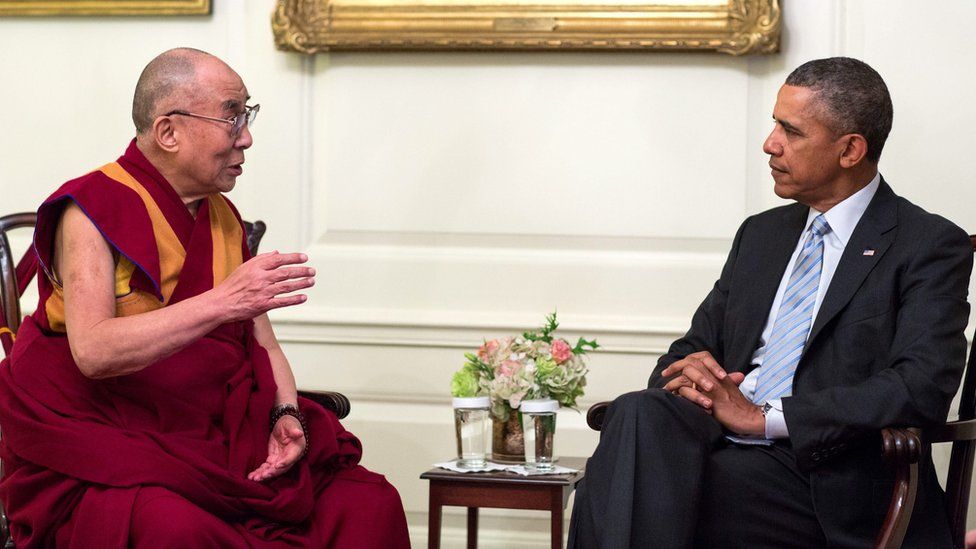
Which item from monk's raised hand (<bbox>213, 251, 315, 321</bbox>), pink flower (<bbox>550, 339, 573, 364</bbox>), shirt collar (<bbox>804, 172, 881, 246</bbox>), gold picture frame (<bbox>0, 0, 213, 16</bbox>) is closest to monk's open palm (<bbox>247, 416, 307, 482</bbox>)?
monk's raised hand (<bbox>213, 251, 315, 321</bbox>)

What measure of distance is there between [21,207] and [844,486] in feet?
9.47

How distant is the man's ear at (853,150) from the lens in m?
2.75

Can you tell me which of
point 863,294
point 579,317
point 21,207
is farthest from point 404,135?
point 863,294

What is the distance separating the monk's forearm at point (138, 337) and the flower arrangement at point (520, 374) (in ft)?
2.81

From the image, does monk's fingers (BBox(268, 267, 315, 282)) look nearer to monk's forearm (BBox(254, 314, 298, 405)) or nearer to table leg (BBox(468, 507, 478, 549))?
monk's forearm (BBox(254, 314, 298, 405))

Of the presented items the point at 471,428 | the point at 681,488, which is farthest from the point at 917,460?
the point at 471,428

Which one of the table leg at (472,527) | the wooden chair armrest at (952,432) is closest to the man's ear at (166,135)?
the table leg at (472,527)

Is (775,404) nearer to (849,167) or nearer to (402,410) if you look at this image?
(849,167)

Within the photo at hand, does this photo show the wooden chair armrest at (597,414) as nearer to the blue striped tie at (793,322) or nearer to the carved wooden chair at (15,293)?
the blue striped tie at (793,322)

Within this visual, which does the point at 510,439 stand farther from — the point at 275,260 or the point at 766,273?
the point at 275,260

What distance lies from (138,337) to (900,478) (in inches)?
61.7

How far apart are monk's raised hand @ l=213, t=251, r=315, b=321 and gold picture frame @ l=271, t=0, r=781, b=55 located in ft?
4.94

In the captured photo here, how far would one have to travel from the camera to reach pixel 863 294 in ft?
8.68

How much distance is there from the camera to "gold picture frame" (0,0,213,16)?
3.84m
